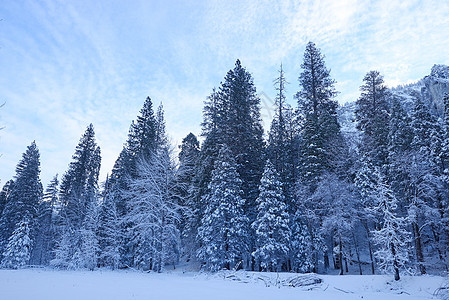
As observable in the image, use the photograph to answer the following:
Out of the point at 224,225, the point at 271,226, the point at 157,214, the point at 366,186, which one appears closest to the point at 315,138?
the point at 366,186

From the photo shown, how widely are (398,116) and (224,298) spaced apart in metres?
30.7

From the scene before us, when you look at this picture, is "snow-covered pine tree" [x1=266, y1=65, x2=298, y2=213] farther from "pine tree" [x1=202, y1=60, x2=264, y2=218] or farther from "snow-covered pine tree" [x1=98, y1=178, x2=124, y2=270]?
"snow-covered pine tree" [x1=98, y1=178, x2=124, y2=270]

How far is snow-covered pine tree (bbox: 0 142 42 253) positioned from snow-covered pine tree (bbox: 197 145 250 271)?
29372 mm

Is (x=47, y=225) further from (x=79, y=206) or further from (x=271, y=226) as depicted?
(x=271, y=226)

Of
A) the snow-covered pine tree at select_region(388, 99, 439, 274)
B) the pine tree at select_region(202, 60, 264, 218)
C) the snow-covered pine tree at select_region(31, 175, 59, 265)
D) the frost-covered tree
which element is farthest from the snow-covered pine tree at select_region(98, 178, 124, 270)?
the snow-covered pine tree at select_region(31, 175, 59, 265)

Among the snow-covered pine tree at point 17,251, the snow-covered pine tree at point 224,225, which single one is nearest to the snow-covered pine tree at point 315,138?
the snow-covered pine tree at point 224,225

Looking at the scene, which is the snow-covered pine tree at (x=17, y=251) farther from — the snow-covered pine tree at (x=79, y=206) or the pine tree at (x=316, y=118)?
the pine tree at (x=316, y=118)

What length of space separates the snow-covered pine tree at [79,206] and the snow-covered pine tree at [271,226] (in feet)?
53.0

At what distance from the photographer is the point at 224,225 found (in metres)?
22.9

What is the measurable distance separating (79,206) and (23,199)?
44.4 feet

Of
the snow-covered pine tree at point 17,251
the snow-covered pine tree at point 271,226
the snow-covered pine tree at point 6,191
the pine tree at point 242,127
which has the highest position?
the pine tree at point 242,127

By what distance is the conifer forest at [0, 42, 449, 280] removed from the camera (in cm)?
2212

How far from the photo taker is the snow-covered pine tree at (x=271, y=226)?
71.9 feet

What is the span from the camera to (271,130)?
31766 millimetres
